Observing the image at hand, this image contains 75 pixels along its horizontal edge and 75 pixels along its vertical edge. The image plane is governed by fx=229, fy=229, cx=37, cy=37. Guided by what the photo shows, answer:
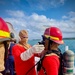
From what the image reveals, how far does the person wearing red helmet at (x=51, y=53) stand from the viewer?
2079 millimetres

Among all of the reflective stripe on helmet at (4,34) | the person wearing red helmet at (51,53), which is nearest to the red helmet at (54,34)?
the person wearing red helmet at (51,53)

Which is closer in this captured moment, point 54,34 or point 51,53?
point 51,53

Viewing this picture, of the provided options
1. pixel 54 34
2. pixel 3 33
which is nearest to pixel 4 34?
pixel 3 33

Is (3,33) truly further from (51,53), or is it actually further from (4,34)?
(51,53)

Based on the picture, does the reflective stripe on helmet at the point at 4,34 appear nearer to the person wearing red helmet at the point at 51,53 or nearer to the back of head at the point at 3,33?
the back of head at the point at 3,33

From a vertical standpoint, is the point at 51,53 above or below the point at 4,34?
below

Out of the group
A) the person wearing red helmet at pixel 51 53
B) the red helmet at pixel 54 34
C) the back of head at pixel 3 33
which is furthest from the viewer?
the red helmet at pixel 54 34

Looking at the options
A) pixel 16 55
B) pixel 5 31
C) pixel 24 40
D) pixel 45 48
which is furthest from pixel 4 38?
pixel 24 40

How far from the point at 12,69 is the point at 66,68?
155 centimetres

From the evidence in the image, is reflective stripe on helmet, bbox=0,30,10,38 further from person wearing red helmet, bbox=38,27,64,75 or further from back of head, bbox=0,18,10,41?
person wearing red helmet, bbox=38,27,64,75

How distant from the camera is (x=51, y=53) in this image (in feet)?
7.18

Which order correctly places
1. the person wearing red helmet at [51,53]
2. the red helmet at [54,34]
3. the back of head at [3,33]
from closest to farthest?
the back of head at [3,33]
the person wearing red helmet at [51,53]
the red helmet at [54,34]

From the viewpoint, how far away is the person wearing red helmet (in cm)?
208

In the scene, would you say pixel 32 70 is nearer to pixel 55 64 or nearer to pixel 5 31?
pixel 55 64
